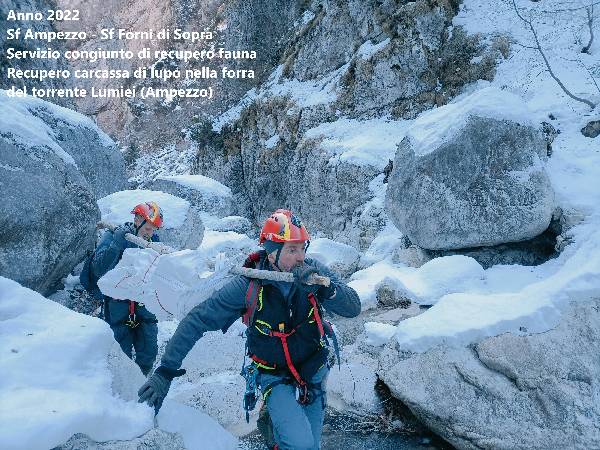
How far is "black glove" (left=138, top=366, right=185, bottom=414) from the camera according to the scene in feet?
9.00

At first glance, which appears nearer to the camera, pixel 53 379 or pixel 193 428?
pixel 53 379

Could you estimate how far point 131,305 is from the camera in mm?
5090

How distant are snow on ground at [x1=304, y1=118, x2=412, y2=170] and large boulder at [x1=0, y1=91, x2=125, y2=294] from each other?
33.0ft

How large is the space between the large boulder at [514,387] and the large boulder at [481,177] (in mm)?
2805

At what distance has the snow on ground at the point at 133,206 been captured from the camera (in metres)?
7.69

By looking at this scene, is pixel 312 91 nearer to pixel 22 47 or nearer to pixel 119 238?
pixel 22 47

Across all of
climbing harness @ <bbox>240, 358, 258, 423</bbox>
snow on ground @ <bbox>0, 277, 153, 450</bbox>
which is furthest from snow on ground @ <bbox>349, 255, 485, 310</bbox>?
snow on ground @ <bbox>0, 277, 153, 450</bbox>

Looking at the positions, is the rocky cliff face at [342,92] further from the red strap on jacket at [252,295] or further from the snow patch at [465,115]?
the red strap on jacket at [252,295]

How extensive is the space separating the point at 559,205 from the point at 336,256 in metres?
4.81

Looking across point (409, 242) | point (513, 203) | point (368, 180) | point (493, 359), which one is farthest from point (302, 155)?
point (493, 359)

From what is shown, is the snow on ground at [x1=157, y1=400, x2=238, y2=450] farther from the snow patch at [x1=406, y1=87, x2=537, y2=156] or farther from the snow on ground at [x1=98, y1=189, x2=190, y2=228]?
the snow patch at [x1=406, y1=87, x2=537, y2=156]

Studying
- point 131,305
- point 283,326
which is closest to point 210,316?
point 283,326

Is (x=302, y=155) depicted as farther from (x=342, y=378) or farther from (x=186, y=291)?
(x=186, y=291)

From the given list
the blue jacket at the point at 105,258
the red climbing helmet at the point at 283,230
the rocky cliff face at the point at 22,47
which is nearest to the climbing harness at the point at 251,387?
the red climbing helmet at the point at 283,230
